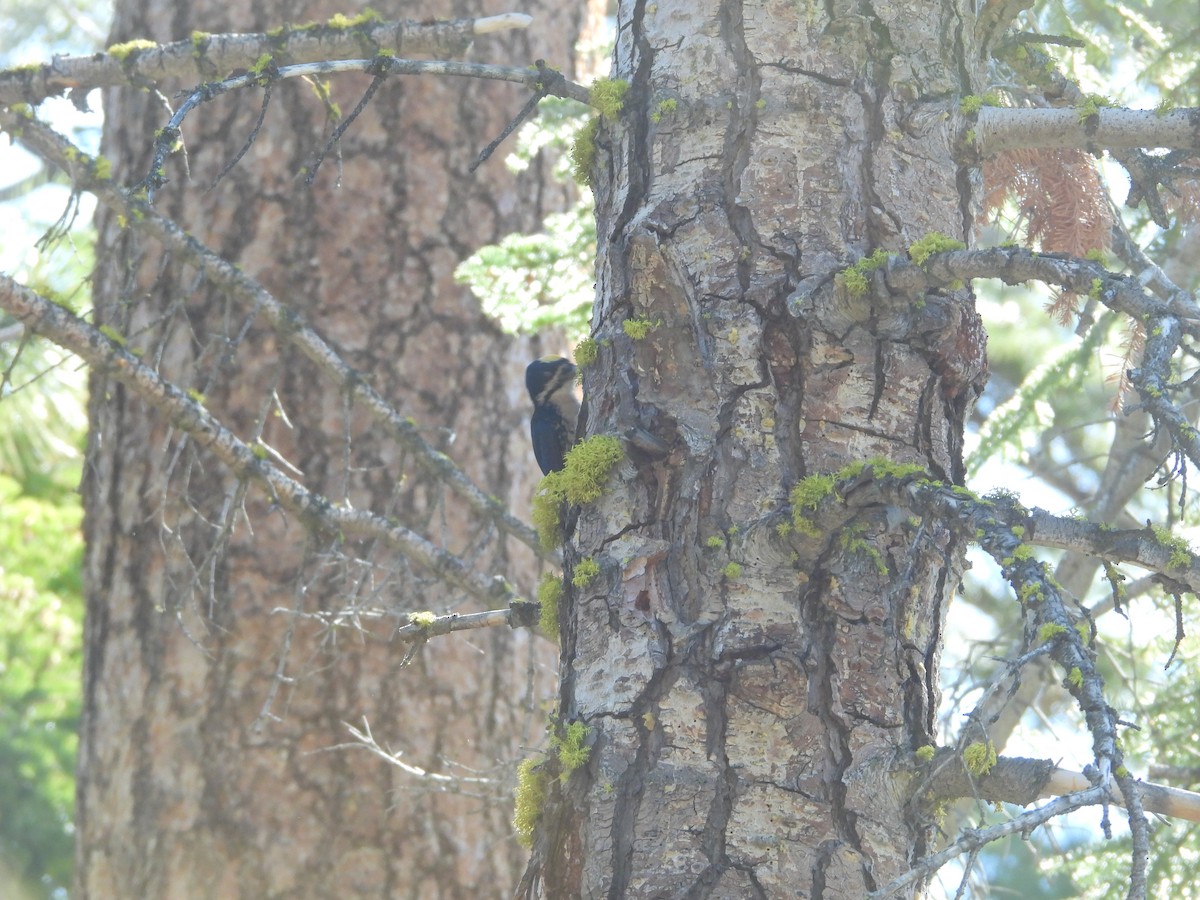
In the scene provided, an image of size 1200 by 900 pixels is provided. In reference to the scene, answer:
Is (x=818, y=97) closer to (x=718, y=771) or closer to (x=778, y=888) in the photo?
(x=718, y=771)

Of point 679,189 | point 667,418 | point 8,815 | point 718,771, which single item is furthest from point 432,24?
point 8,815

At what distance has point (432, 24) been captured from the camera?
3.10 m

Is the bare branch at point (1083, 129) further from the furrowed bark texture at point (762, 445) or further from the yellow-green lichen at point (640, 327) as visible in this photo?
the yellow-green lichen at point (640, 327)

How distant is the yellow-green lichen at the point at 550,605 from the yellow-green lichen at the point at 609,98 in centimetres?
86

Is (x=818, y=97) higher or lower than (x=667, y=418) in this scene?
higher

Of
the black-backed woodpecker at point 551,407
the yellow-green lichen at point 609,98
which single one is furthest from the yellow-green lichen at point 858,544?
the black-backed woodpecker at point 551,407

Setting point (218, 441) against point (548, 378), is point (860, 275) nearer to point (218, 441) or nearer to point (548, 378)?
point (218, 441)

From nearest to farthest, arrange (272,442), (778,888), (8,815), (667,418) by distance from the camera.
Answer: (778,888)
(667,418)
(272,442)
(8,815)

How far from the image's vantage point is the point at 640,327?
2.25 meters

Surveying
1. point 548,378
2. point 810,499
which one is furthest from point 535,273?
point 810,499

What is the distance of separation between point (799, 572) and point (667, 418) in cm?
34

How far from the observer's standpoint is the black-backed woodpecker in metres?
4.41

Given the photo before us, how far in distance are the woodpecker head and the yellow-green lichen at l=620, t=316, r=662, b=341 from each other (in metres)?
2.25

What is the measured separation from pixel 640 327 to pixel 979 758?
2.89 ft
